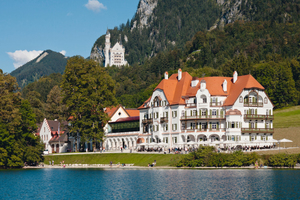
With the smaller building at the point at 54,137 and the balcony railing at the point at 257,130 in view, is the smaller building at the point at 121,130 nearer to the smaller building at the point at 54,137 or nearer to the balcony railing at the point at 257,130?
the smaller building at the point at 54,137

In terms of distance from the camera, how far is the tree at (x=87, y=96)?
10311 centimetres

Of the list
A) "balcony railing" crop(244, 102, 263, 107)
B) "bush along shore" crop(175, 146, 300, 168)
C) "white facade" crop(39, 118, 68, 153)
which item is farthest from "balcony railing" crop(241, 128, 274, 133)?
"white facade" crop(39, 118, 68, 153)

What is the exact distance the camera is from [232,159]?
75438 millimetres

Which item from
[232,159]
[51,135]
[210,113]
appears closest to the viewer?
[232,159]

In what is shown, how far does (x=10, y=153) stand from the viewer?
91812 millimetres

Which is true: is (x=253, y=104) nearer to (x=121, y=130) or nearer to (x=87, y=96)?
(x=121, y=130)

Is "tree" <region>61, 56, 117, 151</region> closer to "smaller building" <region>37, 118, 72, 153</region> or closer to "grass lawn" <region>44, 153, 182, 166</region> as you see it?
"grass lawn" <region>44, 153, 182, 166</region>

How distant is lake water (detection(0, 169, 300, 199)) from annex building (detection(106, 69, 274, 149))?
1147 inches

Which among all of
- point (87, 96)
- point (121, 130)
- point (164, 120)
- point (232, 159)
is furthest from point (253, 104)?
point (87, 96)

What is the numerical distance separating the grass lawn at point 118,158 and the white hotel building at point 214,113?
10.7 metres

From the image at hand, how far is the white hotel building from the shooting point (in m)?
95.1

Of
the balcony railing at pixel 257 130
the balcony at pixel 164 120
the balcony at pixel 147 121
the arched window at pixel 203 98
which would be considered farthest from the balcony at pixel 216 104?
the balcony at pixel 147 121

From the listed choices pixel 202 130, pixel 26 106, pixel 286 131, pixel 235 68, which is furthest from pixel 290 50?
pixel 26 106

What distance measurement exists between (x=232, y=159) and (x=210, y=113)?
2303 centimetres
